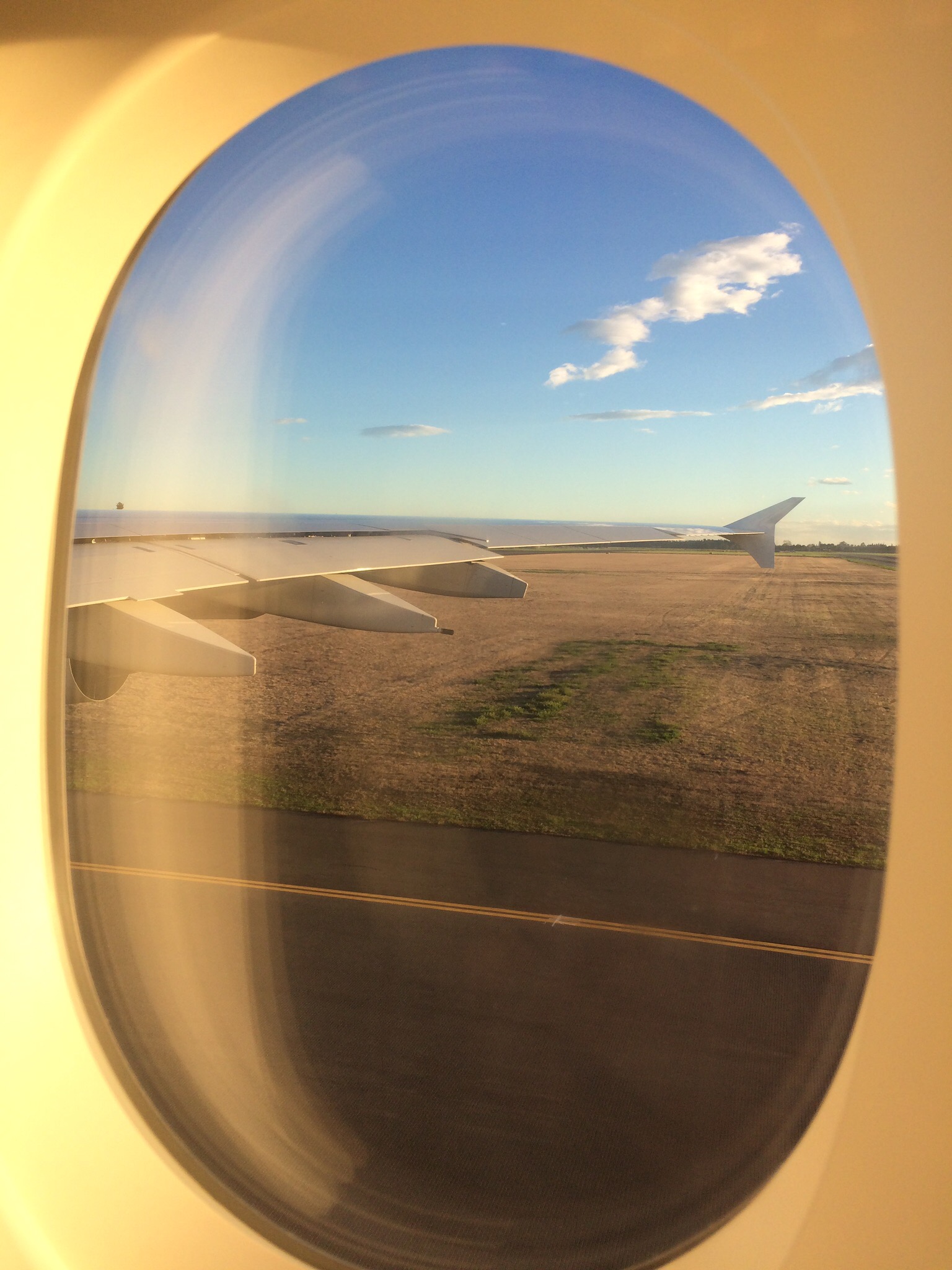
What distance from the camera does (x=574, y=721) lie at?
8.52m

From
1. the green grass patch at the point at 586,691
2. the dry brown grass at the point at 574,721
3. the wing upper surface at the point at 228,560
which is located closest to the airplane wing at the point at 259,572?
the wing upper surface at the point at 228,560

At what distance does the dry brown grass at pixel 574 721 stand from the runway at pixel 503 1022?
13.9 inches

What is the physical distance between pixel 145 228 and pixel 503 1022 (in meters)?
2.29

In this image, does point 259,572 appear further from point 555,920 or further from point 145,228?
point 555,920

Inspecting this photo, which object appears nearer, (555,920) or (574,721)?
(555,920)

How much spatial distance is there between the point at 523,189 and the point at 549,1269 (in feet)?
7.61

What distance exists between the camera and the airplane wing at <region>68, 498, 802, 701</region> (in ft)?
6.78

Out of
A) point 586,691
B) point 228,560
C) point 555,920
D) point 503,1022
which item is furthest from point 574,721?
point 228,560

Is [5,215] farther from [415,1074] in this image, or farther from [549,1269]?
[415,1074]

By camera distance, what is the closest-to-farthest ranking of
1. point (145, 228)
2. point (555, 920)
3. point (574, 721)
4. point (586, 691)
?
point (145, 228)
point (555, 920)
point (574, 721)
point (586, 691)

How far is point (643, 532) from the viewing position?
4.07 metres

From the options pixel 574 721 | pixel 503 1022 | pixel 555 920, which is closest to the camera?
pixel 503 1022

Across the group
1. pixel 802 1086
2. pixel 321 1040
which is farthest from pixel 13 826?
pixel 802 1086

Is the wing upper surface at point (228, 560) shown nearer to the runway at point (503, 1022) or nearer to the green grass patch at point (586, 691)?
the runway at point (503, 1022)
